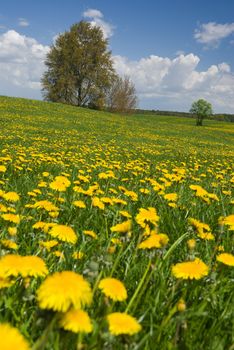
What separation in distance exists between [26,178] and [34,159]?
1.11 metres

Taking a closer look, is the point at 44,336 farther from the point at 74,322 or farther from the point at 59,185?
the point at 59,185

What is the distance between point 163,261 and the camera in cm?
197

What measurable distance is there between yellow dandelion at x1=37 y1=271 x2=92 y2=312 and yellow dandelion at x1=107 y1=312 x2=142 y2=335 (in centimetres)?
14

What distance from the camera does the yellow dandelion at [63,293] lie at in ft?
2.68

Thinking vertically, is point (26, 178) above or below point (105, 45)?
below

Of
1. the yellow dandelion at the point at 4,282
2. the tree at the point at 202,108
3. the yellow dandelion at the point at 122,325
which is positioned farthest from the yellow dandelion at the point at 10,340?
the tree at the point at 202,108

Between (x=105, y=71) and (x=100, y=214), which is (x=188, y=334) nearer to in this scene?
(x=100, y=214)

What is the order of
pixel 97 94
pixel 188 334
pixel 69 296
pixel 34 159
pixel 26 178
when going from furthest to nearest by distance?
pixel 97 94 < pixel 34 159 < pixel 26 178 < pixel 188 334 < pixel 69 296

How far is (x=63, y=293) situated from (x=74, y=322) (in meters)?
0.09

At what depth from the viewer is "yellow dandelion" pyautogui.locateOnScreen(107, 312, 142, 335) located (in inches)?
37.8

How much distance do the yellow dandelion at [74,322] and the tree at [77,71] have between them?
166ft

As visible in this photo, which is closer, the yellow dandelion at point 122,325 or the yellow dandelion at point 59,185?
the yellow dandelion at point 122,325

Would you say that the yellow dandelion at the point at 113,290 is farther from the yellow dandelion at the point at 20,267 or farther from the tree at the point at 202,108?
the tree at the point at 202,108

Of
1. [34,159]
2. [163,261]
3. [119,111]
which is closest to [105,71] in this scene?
[119,111]
